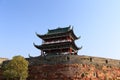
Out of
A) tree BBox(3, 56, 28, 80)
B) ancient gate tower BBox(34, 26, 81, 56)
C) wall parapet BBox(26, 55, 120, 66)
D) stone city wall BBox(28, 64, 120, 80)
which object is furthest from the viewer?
ancient gate tower BBox(34, 26, 81, 56)

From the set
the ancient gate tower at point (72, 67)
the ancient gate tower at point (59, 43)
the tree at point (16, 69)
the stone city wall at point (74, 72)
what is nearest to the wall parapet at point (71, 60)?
the ancient gate tower at point (72, 67)

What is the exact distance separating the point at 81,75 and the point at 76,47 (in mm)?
5541

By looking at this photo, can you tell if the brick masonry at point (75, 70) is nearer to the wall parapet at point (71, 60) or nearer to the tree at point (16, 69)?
the wall parapet at point (71, 60)

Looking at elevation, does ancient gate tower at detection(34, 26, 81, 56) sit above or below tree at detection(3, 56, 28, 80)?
above

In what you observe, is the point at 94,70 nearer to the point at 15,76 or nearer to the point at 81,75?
the point at 81,75

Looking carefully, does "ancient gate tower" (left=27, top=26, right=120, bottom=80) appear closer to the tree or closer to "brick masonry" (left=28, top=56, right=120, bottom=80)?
"brick masonry" (left=28, top=56, right=120, bottom=80)

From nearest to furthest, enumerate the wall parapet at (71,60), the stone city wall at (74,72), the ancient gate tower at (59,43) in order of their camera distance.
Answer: the stone city wall at (74,72), the wall parapet at (71,60), the ancient gate tower at (59,43)

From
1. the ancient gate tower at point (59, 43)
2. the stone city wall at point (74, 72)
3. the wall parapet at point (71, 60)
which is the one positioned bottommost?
the stone city wall at point (74, 72)

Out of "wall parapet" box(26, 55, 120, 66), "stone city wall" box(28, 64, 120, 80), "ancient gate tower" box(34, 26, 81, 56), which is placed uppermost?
"ancient gate tower" box(34, 26, 81, 56)

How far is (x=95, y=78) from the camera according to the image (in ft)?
59.2

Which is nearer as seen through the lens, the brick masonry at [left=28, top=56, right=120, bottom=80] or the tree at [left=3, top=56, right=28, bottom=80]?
the tree at [left=3, top=56, right=28, bottom=80]

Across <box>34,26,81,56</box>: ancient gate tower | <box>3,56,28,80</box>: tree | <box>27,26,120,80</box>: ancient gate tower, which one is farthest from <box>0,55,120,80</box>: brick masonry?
<box>34,26,81,56</box>: ancient gate tower

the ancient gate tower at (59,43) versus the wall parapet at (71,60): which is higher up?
the ancient gate tower at (59,43)

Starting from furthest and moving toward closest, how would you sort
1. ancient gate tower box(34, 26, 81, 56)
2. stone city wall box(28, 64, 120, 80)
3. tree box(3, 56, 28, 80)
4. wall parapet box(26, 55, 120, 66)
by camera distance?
ancient gate tower box(34, 26, 81, 56)
wall parapet box(26, 55, 120, 66)
stone city wall box(28, 64, 120, 80)
tree box(3, 56, 28, 80)
